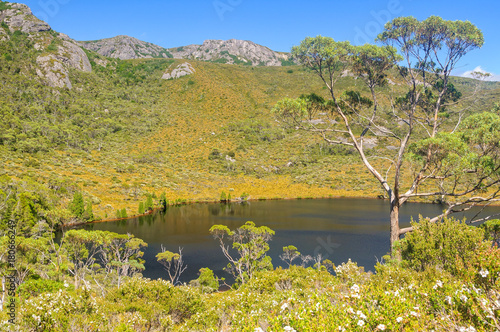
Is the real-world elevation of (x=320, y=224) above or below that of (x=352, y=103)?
below

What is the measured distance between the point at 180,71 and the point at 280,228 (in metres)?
131

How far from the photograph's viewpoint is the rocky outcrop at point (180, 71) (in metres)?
148

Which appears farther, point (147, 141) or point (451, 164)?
point (147, 141)

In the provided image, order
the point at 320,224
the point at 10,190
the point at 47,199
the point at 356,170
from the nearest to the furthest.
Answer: the point at 10,190 → the point at 47,199 → the point at 320,224 → the point at 356,170

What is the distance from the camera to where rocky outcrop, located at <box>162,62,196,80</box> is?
148 metres

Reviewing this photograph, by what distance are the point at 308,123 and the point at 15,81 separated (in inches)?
5369

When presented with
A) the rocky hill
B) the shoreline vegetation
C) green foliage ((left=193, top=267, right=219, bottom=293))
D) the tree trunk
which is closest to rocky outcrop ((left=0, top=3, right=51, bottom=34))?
the rocky hill

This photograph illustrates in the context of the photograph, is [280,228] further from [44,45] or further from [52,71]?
[44,45]

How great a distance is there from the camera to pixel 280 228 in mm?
41094

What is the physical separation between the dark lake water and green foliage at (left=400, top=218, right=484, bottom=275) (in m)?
16.0

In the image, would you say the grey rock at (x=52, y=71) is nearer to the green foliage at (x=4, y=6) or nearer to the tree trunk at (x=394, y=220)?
the green foliage at (x=4, y=6)

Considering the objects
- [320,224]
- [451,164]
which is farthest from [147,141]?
[451,164]

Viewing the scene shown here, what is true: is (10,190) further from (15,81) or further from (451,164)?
(15,81)

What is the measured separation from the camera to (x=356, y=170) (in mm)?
89812
